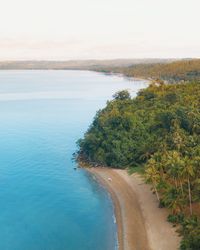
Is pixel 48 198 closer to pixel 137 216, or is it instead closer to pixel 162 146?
pixel 137 216

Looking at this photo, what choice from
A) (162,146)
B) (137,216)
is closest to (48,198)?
(137,216)

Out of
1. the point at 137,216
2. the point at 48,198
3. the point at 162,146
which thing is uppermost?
the point at 162,146

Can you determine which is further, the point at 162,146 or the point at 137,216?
the point at 162,146

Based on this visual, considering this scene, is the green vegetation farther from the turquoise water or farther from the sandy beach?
the turquoise water

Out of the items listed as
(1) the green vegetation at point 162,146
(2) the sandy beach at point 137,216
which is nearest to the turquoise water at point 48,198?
(2) the sandy beach at point 137,216

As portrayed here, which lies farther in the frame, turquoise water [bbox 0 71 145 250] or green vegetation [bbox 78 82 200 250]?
turquoise water [bbox 0 71 145 250]

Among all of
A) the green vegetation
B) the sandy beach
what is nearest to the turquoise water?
the sandy beach

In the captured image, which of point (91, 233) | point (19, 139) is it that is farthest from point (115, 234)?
point (19, 139)
